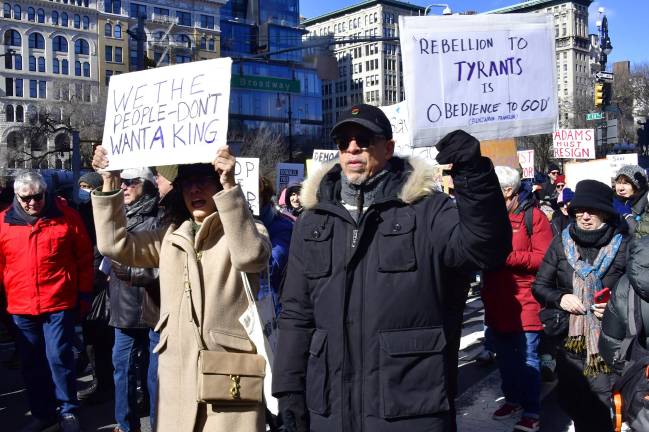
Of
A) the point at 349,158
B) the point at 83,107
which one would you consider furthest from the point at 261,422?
the point at 83,107

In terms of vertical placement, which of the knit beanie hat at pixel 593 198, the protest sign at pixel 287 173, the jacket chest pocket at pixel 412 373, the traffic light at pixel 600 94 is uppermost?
the traffic light at pixel 600 94

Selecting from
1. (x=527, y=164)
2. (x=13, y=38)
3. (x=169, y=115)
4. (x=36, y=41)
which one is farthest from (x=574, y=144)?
(x=36, y=41)

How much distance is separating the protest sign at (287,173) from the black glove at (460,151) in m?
10.3

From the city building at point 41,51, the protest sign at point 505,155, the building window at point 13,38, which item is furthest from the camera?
the building window at point 13,38

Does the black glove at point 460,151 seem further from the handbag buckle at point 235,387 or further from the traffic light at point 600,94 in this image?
the traffic light at point 600,94

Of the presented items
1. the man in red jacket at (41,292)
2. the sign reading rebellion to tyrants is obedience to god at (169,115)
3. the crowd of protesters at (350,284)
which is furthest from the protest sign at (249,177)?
the sign reading rebellion to tyrants is obedience to god at (169,115)

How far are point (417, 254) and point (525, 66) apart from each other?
2.00 meters

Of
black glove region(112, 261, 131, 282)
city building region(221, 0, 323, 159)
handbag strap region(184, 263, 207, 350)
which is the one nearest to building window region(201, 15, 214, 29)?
city building region(221, 0, 323, 159)

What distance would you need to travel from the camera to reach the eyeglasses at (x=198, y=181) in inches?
146

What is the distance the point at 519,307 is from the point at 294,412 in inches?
117

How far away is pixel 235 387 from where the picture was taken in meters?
3.45

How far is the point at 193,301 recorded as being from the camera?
351cm

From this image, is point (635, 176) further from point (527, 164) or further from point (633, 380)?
point (527, 164)

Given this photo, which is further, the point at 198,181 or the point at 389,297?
the point at 198,181
